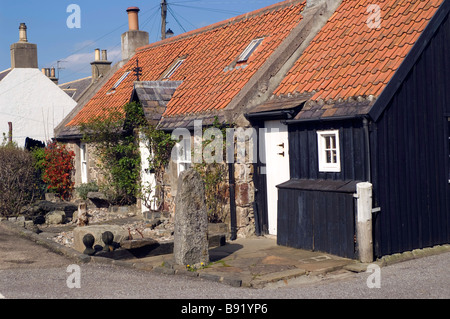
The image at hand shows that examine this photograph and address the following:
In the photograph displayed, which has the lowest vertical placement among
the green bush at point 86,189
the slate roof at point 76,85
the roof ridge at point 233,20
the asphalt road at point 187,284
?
the asphalt road at point 187,284

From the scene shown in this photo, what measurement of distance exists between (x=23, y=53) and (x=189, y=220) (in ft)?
69.3

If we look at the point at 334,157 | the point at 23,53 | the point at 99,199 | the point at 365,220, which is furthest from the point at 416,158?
the point at 23,53

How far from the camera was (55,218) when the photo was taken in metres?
17.3

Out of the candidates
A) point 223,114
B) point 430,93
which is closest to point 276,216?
point 223,114

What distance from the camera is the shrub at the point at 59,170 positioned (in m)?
21.6

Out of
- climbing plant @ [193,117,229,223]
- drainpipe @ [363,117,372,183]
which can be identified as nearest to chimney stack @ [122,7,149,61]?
climbing plant @ [193,117,229,223]

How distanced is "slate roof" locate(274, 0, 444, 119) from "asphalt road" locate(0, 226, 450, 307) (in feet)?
9.61

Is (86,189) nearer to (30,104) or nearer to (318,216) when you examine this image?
(318,216)

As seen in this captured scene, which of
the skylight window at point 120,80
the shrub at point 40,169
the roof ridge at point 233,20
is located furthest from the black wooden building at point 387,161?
the shrub at point 40,169

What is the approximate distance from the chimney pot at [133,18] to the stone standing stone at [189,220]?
1570 centimetres

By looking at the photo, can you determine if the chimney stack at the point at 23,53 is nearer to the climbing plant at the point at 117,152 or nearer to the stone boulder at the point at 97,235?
the climbing plant at the point at 117,152

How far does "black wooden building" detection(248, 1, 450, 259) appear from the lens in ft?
34.0

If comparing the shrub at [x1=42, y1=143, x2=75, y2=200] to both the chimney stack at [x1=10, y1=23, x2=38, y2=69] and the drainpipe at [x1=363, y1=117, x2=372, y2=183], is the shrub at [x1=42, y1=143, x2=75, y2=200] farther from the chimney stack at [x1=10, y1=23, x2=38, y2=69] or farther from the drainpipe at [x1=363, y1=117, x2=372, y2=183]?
the drainpipe at [x1=363, y1=117, x2=372, y2=183]
